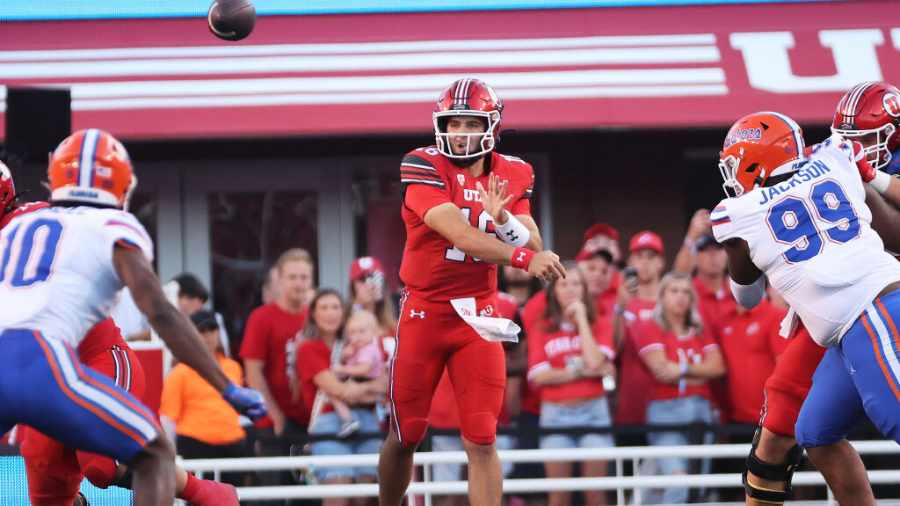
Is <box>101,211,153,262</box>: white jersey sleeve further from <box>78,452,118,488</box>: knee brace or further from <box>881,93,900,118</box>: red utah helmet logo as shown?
<box>881,93,900,118</box>: red utah helmet logo

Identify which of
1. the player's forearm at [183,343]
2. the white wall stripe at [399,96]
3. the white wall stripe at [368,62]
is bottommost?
the player's forearm at [183,343]

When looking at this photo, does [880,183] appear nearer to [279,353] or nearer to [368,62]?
[279,353]

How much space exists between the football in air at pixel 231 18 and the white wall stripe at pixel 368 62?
2989mm

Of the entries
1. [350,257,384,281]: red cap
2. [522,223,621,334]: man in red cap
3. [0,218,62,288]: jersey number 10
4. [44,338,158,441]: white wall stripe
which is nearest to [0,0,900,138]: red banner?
[522,223,621,334]: man in red cap

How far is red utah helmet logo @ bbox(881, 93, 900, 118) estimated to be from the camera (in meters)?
6.48

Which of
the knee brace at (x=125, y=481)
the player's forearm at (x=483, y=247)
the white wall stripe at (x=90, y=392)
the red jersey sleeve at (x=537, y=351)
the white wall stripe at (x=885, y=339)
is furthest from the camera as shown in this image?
the red jersey sleeve at (x=537, y=351)

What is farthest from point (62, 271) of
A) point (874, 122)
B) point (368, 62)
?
point (368, 62)

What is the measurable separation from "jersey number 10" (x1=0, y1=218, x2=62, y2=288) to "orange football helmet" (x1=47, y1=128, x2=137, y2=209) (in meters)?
0.19

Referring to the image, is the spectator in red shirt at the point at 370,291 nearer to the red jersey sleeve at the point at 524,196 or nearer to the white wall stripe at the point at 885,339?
the red jersey sleeve at the point at 524,196

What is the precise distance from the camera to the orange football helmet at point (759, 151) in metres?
5.90

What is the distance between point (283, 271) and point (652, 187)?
3.96 meters

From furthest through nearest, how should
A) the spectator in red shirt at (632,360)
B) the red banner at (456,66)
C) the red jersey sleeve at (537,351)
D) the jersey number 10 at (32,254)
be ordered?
the red banner at (456,66) → the spectator in red shirt at (632,360) → the red jersey sleeve at (537,351) → the jersey number 10 at (32,254)

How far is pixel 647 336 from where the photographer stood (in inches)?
357

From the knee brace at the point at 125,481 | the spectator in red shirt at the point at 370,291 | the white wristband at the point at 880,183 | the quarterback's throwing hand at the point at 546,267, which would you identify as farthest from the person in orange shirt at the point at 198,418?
the white wristband at the point at 880,183
